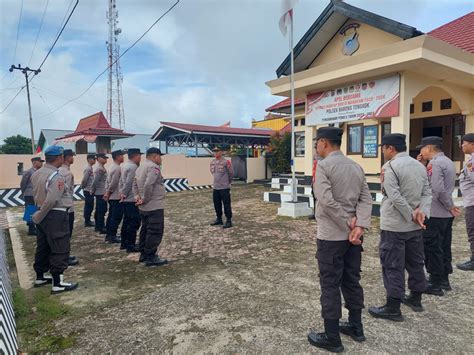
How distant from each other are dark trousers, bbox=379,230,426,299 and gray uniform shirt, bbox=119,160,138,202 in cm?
406

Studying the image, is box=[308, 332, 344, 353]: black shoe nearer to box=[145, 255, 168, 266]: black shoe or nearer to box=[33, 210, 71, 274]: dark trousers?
box=[145, 255, 168, 266]: black shoe

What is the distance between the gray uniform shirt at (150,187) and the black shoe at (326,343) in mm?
2961

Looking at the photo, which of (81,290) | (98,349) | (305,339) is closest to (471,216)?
(305,339)

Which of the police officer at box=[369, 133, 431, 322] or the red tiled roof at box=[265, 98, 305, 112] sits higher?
the red tiled roof at box=[265, 98, 305, 112]

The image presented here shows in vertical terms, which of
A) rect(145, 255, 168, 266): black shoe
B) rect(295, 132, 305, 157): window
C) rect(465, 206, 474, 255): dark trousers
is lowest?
rect(145, 255, 168, 266): black shoe

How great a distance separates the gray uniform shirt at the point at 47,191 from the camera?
150 inches

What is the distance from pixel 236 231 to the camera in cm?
690

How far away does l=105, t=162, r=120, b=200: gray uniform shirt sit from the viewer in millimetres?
6219

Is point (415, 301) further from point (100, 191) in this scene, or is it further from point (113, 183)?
point (100, 191)

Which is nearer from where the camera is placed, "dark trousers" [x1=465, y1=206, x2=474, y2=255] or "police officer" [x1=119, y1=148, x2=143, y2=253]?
"dark trousers" [x1=465, y1=206, x2=474, y2=255]

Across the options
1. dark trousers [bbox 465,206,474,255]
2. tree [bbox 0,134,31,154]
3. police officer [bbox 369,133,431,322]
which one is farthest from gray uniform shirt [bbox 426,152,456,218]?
tree [bbox 0,134,31,154]

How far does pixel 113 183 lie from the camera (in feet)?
20.5

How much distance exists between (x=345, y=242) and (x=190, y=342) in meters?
1.55

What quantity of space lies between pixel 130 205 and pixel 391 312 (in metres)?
4.25
